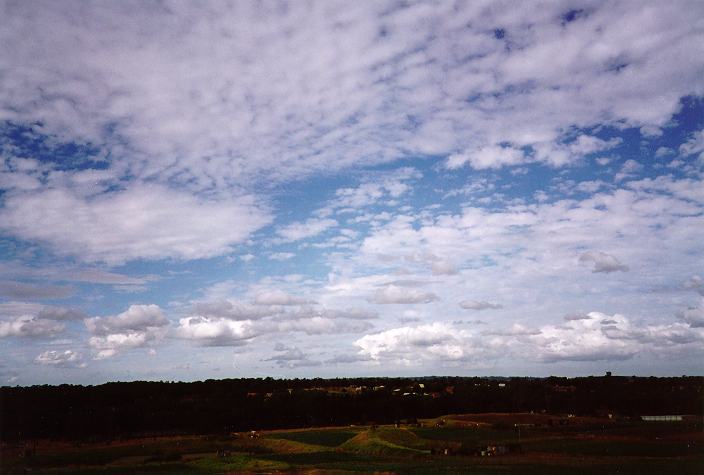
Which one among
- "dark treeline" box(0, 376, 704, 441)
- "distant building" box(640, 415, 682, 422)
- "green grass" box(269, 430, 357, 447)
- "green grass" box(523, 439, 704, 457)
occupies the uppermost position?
"dark treeline" box(0, 376, 704, 441)

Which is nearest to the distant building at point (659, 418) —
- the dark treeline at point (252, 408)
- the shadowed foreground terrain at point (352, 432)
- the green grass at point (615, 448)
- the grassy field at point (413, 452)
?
the shadowed foreground terrain at point (352, 432)

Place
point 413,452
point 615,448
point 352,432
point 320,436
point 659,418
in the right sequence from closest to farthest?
point 615,448, point 413,452, point 320,436, point 352,432, point 659,418

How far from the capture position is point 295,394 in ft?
642

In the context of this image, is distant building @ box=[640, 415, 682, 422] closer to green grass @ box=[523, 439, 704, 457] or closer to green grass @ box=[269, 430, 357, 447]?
green grass @ box=[523, 439, 704, 457]

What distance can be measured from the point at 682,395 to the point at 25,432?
175m

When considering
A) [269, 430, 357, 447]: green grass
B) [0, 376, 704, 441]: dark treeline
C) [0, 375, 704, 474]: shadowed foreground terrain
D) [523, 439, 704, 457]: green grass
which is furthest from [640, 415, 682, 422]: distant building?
[269, 430, 357, 447]: green grass

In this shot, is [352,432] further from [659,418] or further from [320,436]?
[659,418]

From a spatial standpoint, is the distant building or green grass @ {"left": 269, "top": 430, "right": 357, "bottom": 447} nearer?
green grass @ {"left": 269, "top": 430, "right": 357, "bottom": 447}

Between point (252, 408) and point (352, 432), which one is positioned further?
point (252, 408)

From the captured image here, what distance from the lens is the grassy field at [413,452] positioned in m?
81.5

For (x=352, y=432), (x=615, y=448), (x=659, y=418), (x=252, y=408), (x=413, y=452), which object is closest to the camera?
(x=615, y=448)

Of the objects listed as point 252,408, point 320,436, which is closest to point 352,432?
point 320,436

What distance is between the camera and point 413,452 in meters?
101

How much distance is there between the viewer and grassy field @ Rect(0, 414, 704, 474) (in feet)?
267
